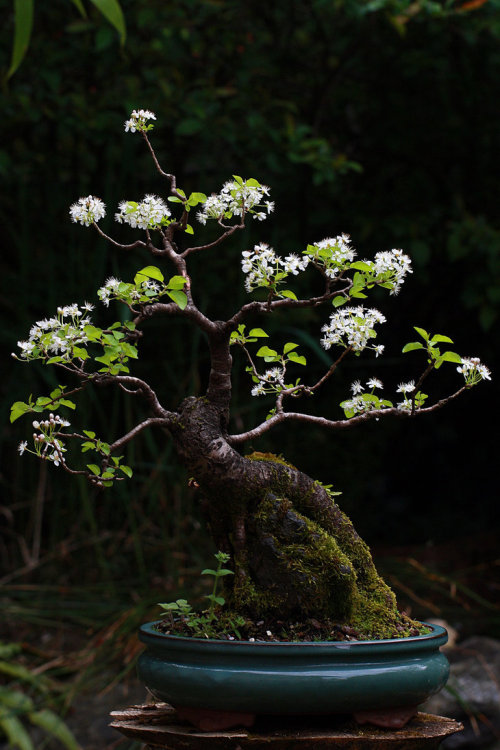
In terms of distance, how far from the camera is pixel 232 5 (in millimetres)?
2611

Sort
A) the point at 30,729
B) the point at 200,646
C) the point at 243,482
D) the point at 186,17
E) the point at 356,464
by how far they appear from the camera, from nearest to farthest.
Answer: the point at 200,646, the point at 243,482, the point at 30,729, the point at 186,17, the point at 356,464

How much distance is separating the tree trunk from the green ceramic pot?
9 cm

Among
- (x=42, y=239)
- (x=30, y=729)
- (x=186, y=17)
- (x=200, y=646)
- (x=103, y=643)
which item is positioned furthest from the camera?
(x=42, y=239)

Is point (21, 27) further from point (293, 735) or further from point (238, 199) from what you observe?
point (293, 735)

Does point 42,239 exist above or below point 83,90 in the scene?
below

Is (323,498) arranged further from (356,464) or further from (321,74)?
(321,74)

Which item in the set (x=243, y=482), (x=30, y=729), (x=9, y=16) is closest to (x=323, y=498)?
(x=243, y=482)

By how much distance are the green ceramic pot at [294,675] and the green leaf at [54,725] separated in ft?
3.59

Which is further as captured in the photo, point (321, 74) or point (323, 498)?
point (321, 74)

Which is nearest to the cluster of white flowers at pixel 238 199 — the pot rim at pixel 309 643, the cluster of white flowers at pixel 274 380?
the cluster of white flowers at pixel 274 380

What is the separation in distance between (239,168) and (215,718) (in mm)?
2199

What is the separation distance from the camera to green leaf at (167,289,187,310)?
0.98 m

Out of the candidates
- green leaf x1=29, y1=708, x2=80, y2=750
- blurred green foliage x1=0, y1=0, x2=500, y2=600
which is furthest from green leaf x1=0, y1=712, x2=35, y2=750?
blurred green foliage x1=0, y1=0, x2=500, y2=600

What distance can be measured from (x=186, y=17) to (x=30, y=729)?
221cm
